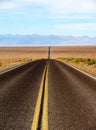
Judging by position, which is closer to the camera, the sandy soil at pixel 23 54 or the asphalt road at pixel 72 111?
the asphalt road at pixel 72 111

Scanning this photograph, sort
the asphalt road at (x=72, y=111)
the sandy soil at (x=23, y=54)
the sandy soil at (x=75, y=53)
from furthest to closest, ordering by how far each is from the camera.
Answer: the sandy soil at (x=23, y=54) → the sandy soil at (x=75, y=53) → the asphalt road at (x=72, y=111)

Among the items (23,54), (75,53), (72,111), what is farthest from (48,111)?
(23,54)

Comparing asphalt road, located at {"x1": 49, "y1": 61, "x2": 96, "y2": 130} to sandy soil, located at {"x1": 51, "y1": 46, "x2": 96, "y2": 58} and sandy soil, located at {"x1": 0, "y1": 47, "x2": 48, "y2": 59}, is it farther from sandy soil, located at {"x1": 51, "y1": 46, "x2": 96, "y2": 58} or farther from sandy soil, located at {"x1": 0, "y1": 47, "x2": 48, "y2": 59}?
sandy soil, located at {"x1": 0, "y1": 47, "x2": 48, "y2": 59}

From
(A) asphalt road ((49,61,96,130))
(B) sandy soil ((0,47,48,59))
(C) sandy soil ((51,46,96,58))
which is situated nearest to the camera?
(A) asphalt road ((49,61,96,130))

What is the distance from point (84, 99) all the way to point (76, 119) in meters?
3.23

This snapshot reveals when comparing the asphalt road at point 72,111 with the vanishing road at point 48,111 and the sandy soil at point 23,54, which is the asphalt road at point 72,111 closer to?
the vanishing road at point 48,111

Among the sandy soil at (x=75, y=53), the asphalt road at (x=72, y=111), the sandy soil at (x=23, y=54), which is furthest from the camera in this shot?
the sandy soil at (x=23, y=54)

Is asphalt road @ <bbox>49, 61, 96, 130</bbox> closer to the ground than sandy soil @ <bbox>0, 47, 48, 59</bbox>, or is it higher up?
higher up

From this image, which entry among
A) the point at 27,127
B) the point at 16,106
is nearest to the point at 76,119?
the point at 27,127

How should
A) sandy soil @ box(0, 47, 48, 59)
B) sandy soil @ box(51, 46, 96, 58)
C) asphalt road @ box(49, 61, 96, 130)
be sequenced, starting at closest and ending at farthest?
asphalt road @ box(49, 61, 96, 130), sandy soil @ box(51, 46, 96, 58), sandy soil @ box(0, 47, 48, 59)

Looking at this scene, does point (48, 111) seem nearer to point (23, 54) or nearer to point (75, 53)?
point (75, 53)

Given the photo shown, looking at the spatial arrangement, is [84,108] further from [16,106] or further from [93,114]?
[16,106]

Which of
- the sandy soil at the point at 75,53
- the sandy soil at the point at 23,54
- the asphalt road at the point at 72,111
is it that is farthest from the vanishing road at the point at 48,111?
the sandy soil at the point at 23,54

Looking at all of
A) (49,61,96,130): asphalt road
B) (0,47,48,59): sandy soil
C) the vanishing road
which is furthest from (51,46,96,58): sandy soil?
the vanishing road
